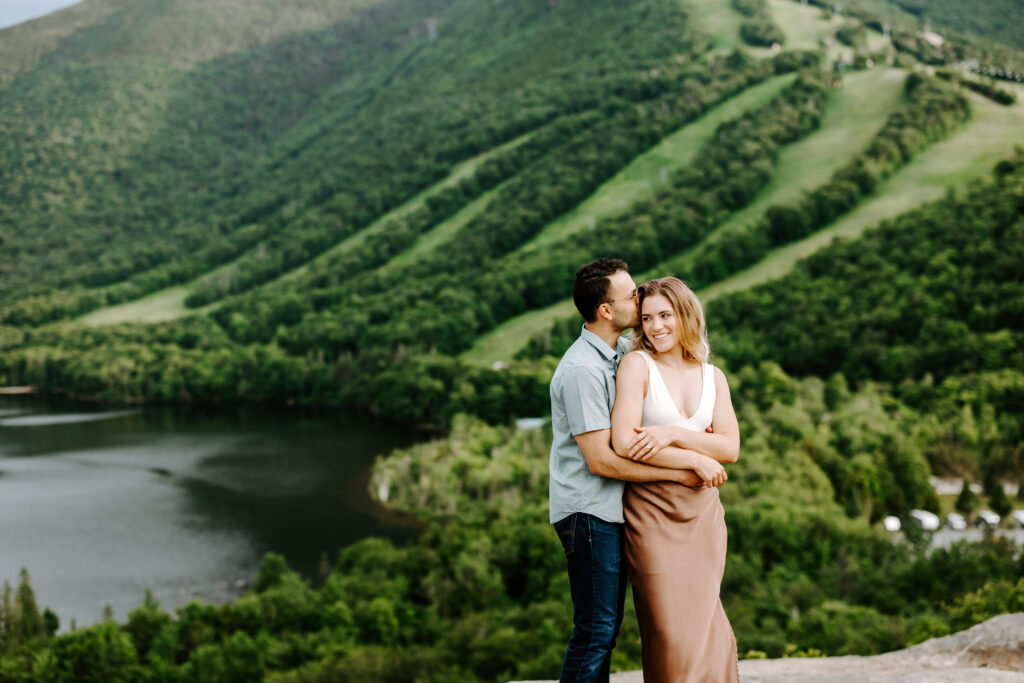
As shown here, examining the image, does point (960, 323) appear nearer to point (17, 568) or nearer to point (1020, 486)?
point (1020, 486)

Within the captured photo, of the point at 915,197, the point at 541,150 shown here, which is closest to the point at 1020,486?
the point at 915,197

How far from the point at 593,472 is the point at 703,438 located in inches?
30.2

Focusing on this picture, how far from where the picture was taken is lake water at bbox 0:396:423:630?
159 ft

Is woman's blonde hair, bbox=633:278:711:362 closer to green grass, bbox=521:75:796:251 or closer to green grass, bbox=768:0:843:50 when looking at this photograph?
green grass, bbox=521:75:796:251

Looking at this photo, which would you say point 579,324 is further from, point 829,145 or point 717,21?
point 717,21

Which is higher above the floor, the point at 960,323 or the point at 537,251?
the point at 537,251

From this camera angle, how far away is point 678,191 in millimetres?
131000

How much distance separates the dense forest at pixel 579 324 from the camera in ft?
120

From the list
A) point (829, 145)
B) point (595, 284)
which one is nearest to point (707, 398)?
point (595, 284)

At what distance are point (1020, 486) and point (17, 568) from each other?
68.3 m

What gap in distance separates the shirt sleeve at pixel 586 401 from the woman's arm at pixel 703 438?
250mm

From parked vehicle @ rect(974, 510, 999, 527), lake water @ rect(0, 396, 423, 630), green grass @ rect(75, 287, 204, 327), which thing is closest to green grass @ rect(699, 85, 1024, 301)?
parked vehicle @ rect(974, 510, 999, 527)

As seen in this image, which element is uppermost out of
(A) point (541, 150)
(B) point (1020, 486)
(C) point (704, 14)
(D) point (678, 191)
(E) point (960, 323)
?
(C) point (704, 14)

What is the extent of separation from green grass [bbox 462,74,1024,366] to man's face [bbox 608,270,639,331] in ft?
315
